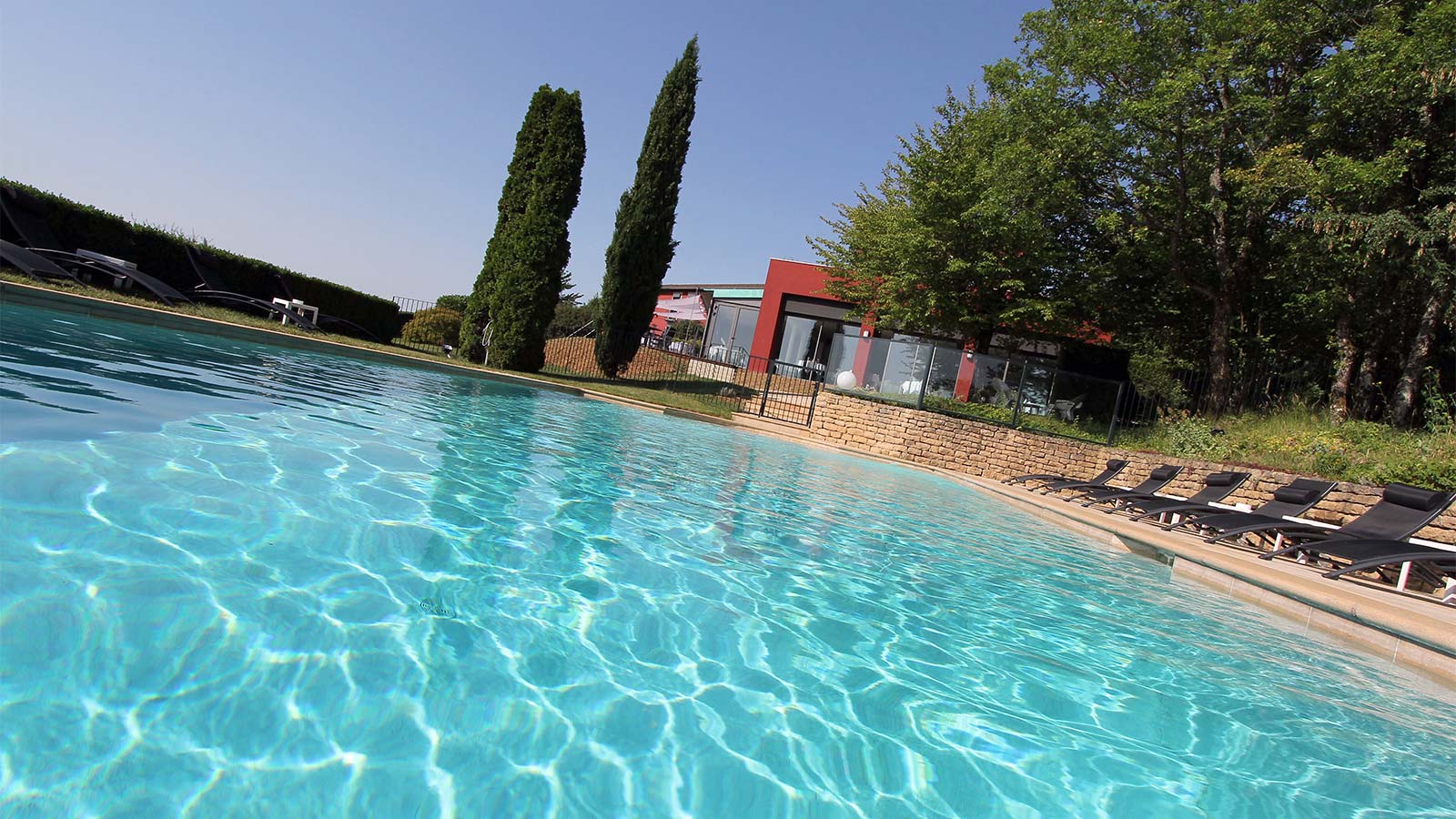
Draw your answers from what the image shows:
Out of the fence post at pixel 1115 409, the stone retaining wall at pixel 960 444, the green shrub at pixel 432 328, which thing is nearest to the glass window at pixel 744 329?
the green shrub at pixel 432 328

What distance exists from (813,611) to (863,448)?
12097 millimetres

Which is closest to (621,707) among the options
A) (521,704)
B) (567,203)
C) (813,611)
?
(521,704)

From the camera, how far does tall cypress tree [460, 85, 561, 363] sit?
1881 cm

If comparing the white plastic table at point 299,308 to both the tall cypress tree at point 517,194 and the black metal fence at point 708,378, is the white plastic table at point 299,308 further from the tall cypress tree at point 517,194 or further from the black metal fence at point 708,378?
the black metal fence at point 708,378

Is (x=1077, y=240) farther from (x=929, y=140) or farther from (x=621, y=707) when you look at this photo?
(x=621, y=707)

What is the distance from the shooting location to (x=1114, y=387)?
1571 cm

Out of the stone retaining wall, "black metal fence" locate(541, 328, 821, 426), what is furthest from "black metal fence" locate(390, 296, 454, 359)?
the stone retaining wall

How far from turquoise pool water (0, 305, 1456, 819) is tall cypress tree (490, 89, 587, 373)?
A: 455 inches

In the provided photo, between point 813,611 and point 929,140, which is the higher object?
point 929,140

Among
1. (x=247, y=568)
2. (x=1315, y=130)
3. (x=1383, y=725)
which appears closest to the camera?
(x=247, y=568)

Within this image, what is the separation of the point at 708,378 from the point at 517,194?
8.61 meters

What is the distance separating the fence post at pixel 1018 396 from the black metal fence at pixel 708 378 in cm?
453

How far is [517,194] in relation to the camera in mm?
19000

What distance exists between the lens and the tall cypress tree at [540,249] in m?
17.8
